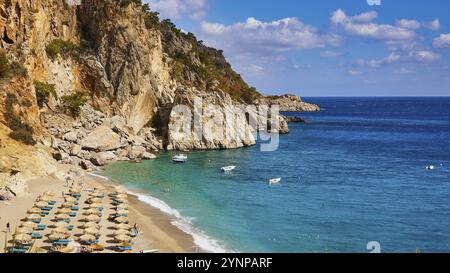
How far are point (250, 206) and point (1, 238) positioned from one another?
19416 mm

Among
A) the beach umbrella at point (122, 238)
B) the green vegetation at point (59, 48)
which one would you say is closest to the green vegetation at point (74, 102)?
the green vegetation at point (59, 48)

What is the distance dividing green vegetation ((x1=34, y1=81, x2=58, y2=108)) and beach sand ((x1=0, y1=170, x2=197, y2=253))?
23.8 meters

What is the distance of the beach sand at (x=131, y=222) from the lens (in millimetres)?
28634

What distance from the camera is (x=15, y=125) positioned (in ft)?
160

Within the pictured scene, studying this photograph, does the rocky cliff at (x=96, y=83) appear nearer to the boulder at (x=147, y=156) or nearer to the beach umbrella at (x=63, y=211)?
the boulder at (x=147, y=156)

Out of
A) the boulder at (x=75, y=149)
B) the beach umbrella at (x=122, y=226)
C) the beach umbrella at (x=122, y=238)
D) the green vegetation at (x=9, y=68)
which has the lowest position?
the beach umbrella at (x=122, y=238)

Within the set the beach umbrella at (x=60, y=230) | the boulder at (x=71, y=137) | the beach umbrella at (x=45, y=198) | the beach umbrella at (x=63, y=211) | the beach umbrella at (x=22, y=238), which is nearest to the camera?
the beach umbrella at (x=22, y=238)

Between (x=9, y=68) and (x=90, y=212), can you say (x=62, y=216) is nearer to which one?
(x=90, y=212)

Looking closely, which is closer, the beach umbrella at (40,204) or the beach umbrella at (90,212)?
the beach umbrella at (90,212)

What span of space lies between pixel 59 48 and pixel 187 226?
50527 millimetres

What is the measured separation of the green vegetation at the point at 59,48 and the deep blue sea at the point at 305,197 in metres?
23.5

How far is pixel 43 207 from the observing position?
115 feet
